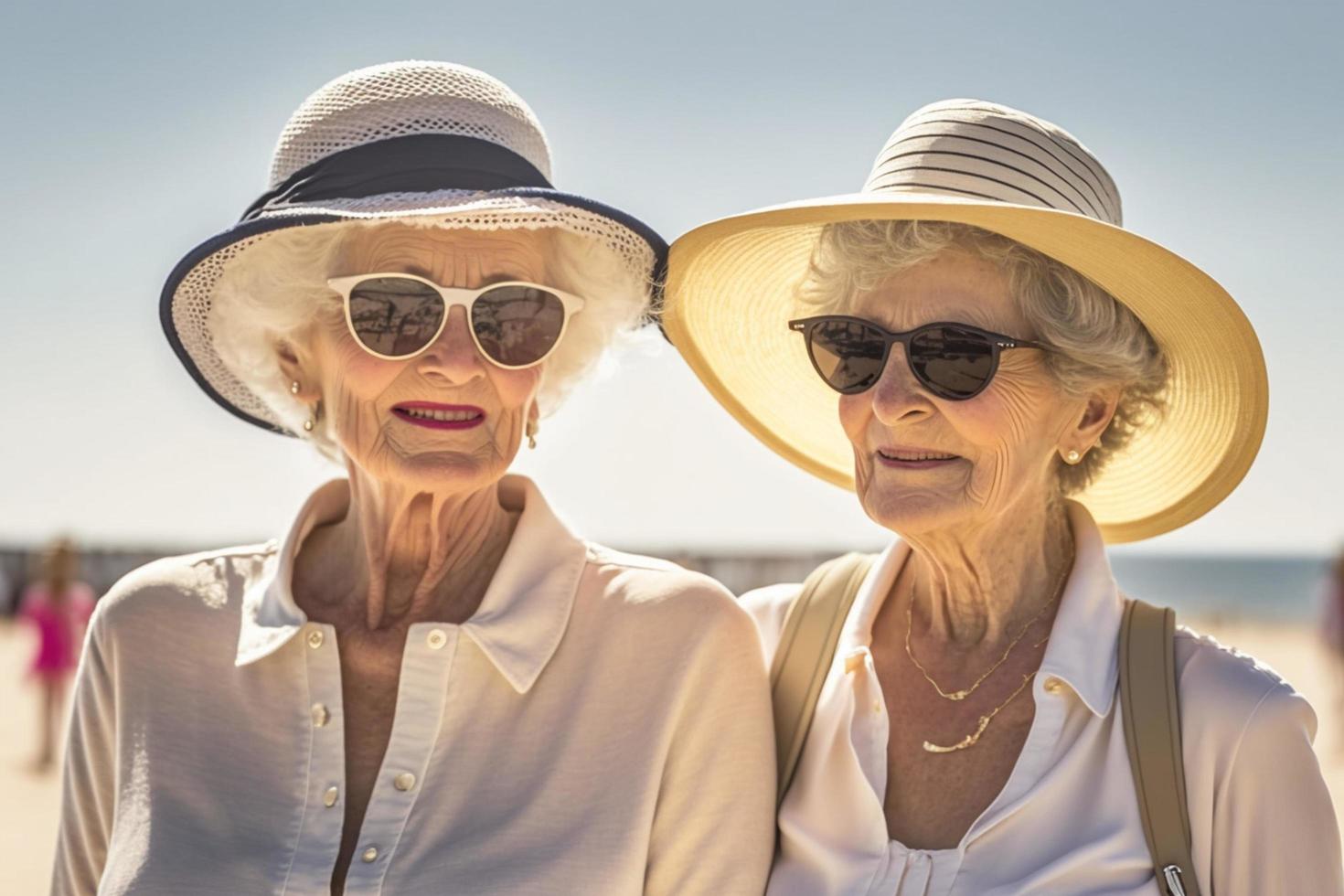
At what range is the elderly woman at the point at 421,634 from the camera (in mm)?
2764

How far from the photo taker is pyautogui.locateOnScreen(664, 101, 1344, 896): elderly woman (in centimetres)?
254

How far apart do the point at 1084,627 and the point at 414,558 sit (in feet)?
4.99

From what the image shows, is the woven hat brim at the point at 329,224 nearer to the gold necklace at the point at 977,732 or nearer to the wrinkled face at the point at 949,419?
the wrinkled face at the point at 949,419

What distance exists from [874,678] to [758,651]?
0.86 ft

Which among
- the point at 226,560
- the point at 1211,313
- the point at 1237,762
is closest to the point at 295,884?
the point at 226,560

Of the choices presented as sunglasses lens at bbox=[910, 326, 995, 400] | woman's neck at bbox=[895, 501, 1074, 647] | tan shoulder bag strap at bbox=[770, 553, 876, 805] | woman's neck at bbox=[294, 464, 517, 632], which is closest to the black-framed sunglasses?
sunglasses lens at bbox=[910, 326, 995, 400]

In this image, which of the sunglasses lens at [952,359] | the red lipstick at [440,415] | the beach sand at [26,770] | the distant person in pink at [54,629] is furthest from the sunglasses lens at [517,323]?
the distant person in pink at [54,629]

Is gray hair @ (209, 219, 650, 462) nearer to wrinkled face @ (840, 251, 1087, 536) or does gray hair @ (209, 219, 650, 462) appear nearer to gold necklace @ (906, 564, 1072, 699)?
wrinkled face @ (840, 251, 1087, 536)

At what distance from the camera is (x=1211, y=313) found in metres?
2.89

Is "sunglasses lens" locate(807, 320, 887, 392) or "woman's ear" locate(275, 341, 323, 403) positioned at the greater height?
"sunglasses lens" locate(807, 320, 887, 392)

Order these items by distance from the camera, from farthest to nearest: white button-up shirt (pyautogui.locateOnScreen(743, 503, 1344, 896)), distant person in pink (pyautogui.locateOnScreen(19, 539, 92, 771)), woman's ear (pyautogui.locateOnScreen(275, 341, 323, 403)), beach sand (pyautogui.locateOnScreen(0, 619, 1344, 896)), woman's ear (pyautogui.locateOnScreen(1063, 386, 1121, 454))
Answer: distant person in pink (pyautogui.locateOnScreen(19, 539, 92, 771))
beach sand (pyautogui.locateOnScreen(0, 619, 1344, 896))
woman's ear (pyautogui.locateOnScreen(275, 341, 323, 403))
woman's ear (pyautogui.locateOnScreen(1063, 386, 1121, 454))
white button-up shirt (pyautogui.locateOnScreen(743, 503, 1344, 896))

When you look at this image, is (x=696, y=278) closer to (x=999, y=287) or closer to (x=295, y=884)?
(x=999, y=287)

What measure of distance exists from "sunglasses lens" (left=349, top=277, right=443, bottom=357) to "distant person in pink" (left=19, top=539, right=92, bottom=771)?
10574 millimetres

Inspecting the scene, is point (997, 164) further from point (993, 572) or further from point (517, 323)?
point (517, 323)
